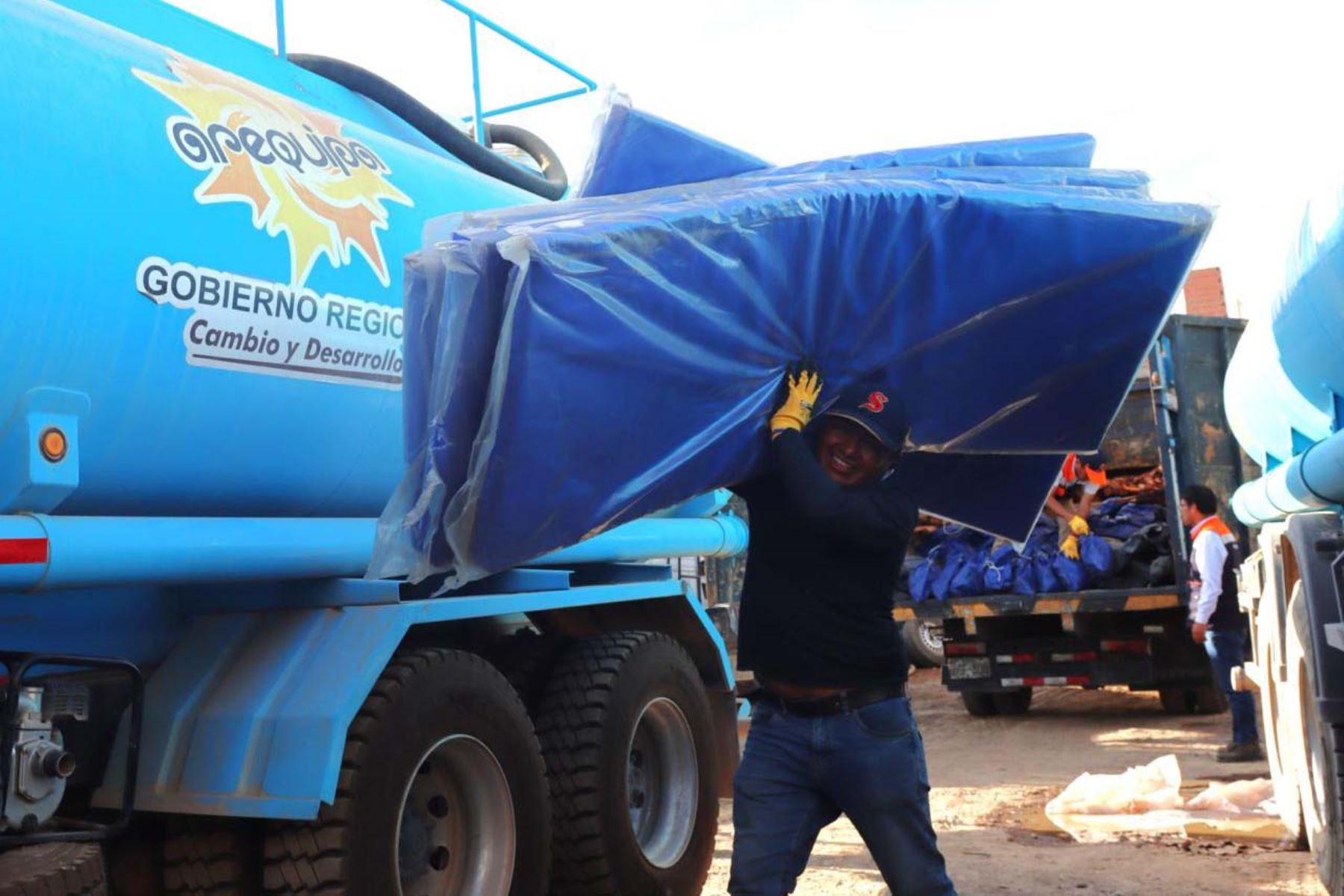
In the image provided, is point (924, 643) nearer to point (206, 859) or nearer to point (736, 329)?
point (206, 859)

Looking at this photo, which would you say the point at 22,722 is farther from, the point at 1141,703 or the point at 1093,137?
the point at 1141,703

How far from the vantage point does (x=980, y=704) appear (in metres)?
12.4

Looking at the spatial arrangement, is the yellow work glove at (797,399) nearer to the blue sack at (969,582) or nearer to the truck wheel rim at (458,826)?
the truck wheel rim at (458,826)

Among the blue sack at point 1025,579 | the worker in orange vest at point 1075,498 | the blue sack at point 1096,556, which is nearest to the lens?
the blue sack at point 1096,556

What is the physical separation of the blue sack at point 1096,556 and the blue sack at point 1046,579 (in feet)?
0.82

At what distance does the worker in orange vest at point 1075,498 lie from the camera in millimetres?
11492

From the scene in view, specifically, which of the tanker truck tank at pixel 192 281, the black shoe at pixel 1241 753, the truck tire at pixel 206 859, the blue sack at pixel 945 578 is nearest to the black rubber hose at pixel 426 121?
the tanker truck tank at pixel 192 281

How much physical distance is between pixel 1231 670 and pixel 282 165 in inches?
287

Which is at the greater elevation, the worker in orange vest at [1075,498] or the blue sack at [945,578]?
the worker in orange vest at [1075,498]

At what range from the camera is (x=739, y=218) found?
350 centimetres

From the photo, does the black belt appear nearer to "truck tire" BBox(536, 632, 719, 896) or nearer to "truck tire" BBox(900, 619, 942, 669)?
"truck tire" BBox(536, 632, 719, 896)

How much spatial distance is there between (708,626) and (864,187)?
9.98ft

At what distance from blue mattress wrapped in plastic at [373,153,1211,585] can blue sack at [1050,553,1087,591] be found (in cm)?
705

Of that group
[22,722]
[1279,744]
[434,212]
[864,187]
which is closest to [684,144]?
[864,187]
